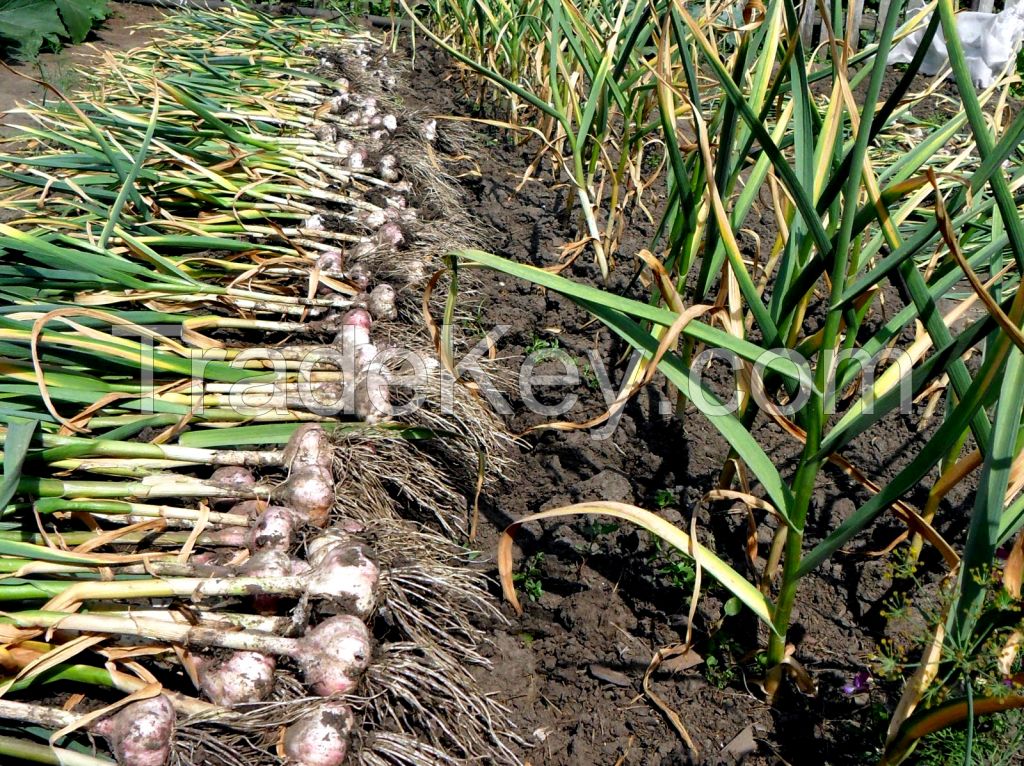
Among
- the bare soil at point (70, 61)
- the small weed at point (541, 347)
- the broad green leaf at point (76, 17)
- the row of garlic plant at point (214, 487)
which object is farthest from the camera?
the broad green leaf at point (76, 17)

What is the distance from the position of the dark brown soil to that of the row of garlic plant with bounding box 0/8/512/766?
0.13 meters

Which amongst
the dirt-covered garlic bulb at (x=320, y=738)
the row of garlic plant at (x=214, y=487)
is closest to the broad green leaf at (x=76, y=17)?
the row of garlic plant at (x=214, y=487)

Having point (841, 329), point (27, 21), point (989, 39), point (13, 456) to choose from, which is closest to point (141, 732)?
point (13, 456)

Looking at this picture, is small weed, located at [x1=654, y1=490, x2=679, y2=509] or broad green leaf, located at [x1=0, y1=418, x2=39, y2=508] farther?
small weed, located at [x1=654, y1=490, x2=679, y2=509]

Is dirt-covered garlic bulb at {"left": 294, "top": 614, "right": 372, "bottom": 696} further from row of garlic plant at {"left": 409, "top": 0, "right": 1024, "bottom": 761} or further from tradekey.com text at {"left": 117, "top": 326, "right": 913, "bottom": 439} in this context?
tradekey.com text at {"left": 117, "top": 326, "right": 913, "bottom": 439}

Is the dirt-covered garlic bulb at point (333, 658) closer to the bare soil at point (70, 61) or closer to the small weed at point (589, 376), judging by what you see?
the small weed at point (589, 376)

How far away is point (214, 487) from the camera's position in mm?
1489

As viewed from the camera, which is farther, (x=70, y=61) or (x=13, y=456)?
(x=70, y=61)

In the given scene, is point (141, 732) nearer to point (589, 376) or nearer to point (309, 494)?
point (309, 494)

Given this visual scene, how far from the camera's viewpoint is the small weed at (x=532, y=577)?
1.55 meters

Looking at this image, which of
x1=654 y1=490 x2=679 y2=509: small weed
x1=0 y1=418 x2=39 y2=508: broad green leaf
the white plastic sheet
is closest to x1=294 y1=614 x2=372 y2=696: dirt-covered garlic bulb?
x1=0 y1=418 x2=39 y2=508: broad green leaf

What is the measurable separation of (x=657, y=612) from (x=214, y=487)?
85cm

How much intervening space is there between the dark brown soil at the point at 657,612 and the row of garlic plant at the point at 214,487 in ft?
0.42

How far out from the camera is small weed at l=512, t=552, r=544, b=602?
1.55 meters
